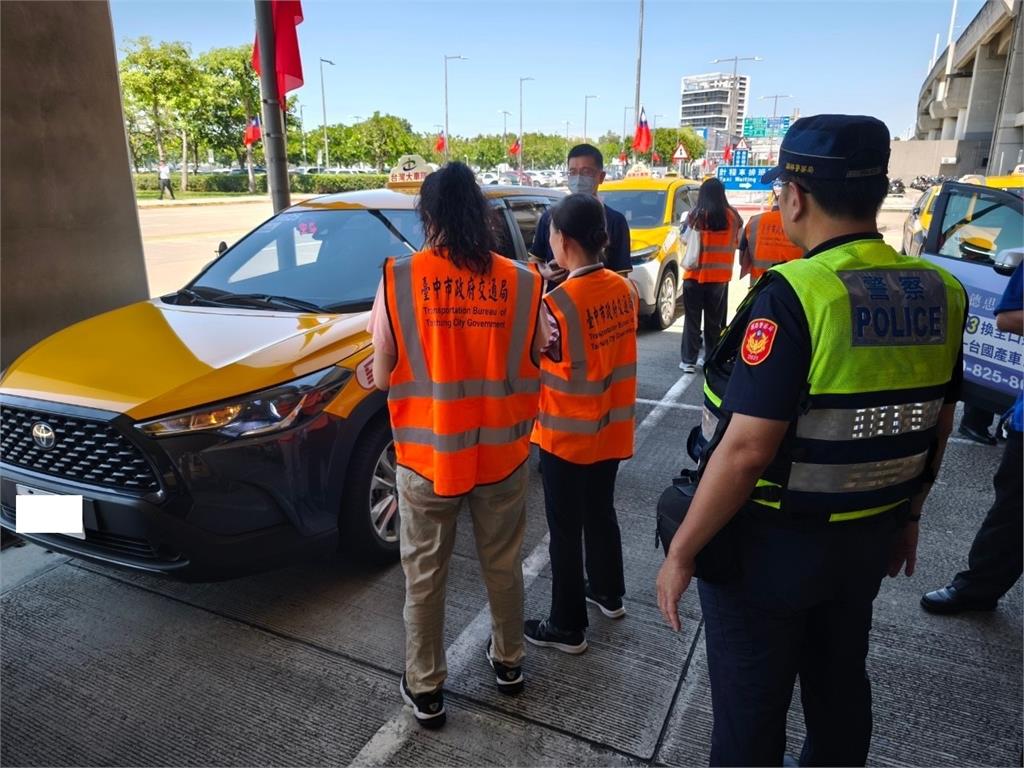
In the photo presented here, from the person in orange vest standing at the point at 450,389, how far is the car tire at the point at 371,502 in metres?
0.79

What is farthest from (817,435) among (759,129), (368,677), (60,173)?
(759,129)

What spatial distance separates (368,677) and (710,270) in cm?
496

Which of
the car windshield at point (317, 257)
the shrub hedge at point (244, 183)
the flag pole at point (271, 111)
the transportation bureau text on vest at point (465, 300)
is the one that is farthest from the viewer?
the shrub hedge at point (244, 183)

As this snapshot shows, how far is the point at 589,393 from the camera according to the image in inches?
104

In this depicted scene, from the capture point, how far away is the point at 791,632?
1656 mm

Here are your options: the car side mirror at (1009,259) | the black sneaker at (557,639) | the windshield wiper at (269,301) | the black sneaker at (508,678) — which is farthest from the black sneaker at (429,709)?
the car side mirror at (1009,259)

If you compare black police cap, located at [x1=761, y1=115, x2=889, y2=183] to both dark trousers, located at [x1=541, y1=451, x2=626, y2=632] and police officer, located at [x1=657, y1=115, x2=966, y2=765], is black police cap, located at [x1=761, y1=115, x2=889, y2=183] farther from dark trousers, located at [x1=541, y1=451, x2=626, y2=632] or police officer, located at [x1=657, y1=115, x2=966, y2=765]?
dark trousers, located at [x1=541, y1=451, x2=626, y2=632]

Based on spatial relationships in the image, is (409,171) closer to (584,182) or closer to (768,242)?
(584,182)

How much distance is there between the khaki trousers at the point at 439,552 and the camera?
2.26m

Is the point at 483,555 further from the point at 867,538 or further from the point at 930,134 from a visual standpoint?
the point at 930,134

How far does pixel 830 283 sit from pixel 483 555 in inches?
58.3

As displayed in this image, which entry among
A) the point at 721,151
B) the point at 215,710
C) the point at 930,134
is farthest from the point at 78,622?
the point at 930,134

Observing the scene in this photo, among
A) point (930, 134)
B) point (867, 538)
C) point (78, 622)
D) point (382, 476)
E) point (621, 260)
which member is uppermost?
point (930, 134)

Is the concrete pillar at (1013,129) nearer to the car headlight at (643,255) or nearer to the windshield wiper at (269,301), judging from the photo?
the car headlight at (643,255)
